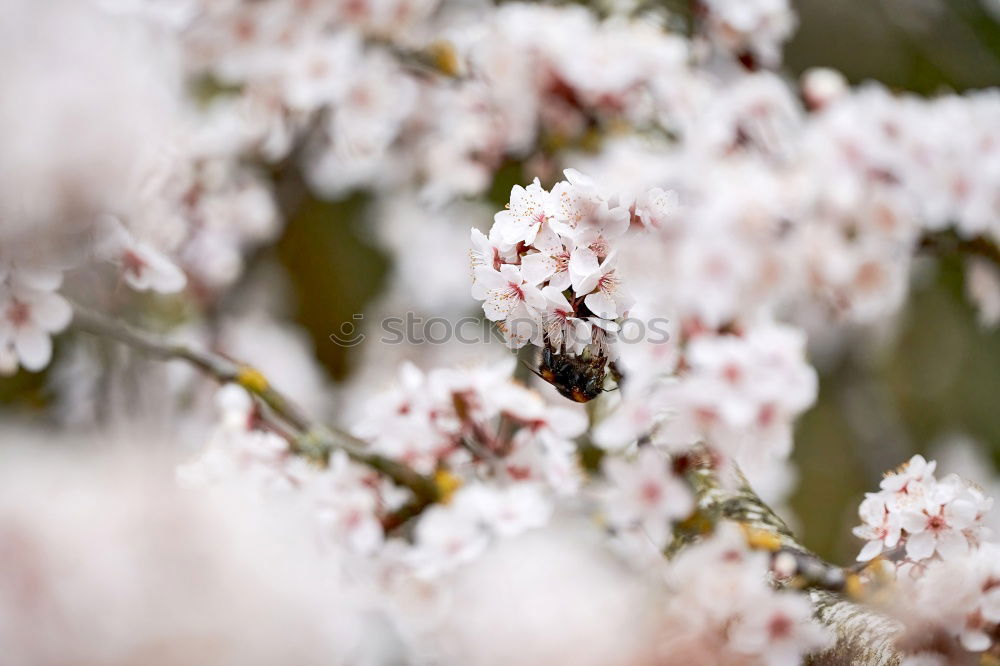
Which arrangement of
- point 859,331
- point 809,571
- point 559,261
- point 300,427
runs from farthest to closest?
point 859,331
point 300,427
point 809,571
point 559,261

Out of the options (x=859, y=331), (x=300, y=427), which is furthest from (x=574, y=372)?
(x=859, y=331)

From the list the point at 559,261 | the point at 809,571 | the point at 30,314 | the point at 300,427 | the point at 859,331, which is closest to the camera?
the point at 559,261

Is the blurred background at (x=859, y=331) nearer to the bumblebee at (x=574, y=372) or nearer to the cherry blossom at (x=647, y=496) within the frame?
the cherry blossom at (x=647, y=496)

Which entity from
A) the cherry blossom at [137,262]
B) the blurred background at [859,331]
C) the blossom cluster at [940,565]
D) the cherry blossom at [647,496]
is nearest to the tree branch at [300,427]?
the cherry blossom at [137,262]

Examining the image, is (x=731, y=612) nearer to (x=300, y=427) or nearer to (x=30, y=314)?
(x=300, y=427)

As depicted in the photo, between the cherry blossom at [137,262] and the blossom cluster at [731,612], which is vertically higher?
the cherry blossom at [137,262]


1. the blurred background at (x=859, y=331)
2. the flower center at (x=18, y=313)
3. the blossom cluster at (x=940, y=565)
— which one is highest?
the blurred background at (x=859, y=331)

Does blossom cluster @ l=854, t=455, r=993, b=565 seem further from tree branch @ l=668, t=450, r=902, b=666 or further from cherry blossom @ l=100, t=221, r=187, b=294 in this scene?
cherry blossom @ l=100, t=221, r=187, b=294

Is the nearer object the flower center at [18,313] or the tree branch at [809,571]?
the tree branch at [809,571]

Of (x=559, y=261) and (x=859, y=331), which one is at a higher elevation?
(x=859, y=331)
